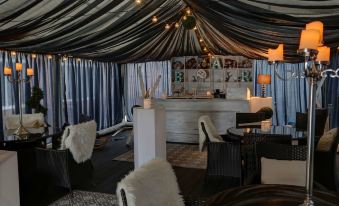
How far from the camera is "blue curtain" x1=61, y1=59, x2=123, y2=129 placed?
789 centimetres

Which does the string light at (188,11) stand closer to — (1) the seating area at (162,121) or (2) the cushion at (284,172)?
(1) the seating area at (162,121)

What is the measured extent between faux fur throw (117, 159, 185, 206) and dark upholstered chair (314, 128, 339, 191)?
2.35 m

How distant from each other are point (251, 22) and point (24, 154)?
389 cm

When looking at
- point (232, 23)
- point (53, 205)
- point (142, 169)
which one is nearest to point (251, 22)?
point (232, 23)

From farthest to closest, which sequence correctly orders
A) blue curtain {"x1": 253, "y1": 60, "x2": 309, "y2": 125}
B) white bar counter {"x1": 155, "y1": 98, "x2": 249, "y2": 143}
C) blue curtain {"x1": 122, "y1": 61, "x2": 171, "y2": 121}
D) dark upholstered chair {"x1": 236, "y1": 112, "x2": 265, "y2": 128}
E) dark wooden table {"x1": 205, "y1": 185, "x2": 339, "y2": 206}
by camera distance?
1. blue curtain {"x1": 122, "y1": 61, "x2": 171, "y2": 121}
2. blue curtain {"x1": 253, "y1": 60, "x2": 309, "y2": 125}
3. white bar counter {"x1": 155, "y1": 98, "x2": 249, "y2": 143}
4. dark upholstered chair {"x1": 236, "y1": 112, "x2": 265, "y2": 128}
5. dark wooden table {"x1": 205, "y1": 185, "x2": 339, "y2": 206}

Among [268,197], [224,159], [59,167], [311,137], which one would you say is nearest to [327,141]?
[224,159]

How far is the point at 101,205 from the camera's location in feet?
12.2

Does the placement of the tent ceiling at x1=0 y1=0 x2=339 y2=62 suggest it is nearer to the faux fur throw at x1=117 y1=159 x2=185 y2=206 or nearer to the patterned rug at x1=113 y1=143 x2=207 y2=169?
A: the faux fur throw at x1=117 y1=159 x2=185 y2=206

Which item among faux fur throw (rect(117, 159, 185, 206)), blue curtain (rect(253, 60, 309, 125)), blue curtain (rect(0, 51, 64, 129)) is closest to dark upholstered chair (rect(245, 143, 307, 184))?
faux fur throw (rect(117, 159, 185, 206))

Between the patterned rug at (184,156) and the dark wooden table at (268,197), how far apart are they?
3.43 meters

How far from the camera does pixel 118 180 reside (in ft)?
15.5

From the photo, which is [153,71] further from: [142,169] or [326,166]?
[142,169]

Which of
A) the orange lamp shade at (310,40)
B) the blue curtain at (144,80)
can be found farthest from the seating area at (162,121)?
the blue curtain at (144,80)

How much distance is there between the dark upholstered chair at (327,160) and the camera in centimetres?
354
